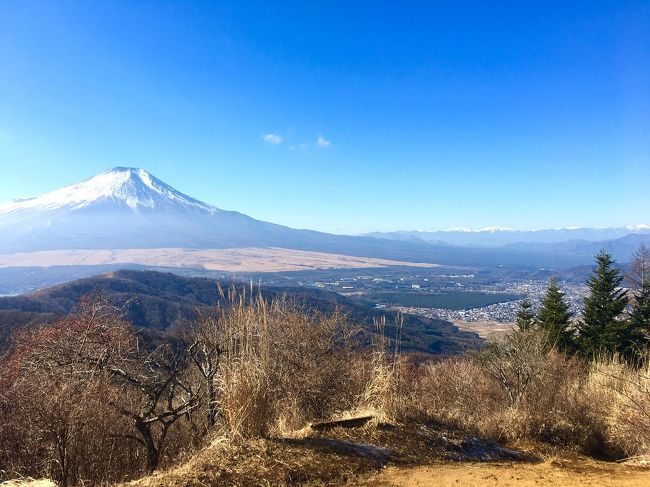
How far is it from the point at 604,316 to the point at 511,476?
2495 centimetres

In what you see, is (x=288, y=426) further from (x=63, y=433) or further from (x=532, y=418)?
(x=532, y=418)

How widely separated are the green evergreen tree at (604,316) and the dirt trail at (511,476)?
67.8 feet

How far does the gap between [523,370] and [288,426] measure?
7.22 metres

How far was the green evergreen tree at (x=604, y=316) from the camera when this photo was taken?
22031mm

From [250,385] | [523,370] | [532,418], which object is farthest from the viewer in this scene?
[523,370]

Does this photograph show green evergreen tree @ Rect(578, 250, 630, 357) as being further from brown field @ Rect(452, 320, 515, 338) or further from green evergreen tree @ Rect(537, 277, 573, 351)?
brown field @ Rect(452, 320, 515, 338)

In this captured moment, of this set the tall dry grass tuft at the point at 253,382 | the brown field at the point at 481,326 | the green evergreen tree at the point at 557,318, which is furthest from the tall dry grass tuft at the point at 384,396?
the brown field at the point at 481,326

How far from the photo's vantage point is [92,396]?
582 centimetres

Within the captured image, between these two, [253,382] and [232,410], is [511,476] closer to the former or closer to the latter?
[253,382]

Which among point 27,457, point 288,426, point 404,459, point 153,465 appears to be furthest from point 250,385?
point 27,457

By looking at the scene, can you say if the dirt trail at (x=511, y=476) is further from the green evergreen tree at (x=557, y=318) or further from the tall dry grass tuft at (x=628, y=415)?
the green evergreen tree at (x=557, y=318)

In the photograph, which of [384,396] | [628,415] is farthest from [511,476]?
[628,415]

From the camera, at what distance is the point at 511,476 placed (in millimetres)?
4293

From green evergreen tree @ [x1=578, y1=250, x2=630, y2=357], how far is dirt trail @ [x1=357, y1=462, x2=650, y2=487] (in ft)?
67.8
